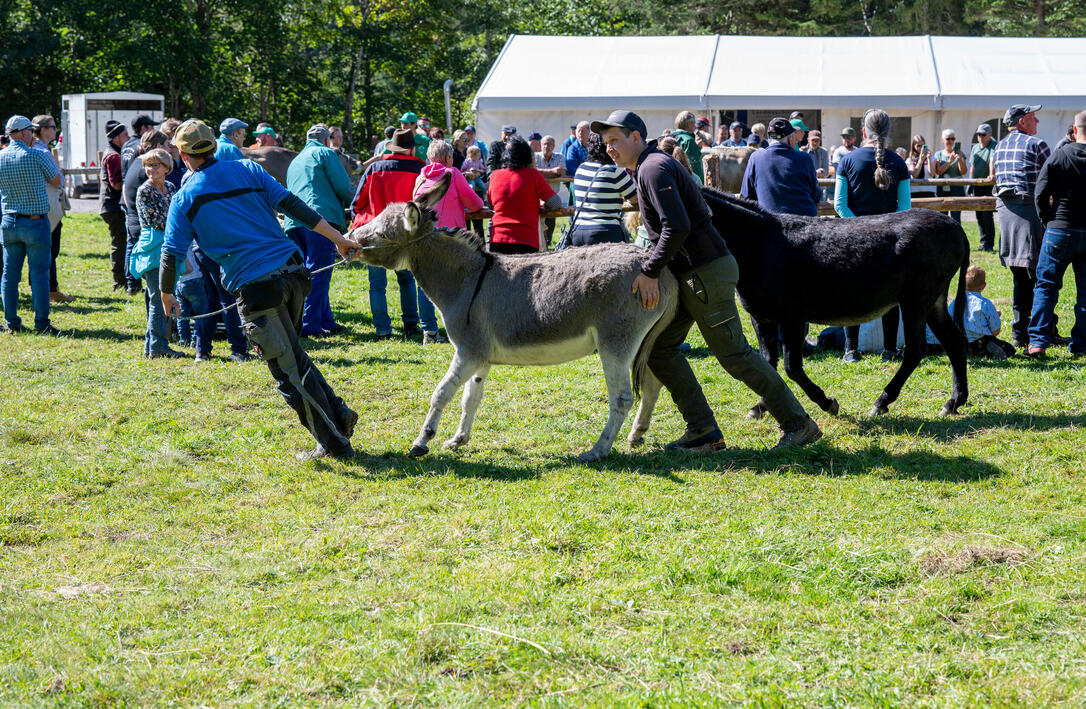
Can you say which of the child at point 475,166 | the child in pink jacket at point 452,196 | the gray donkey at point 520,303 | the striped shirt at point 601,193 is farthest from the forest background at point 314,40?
the gray donkey at point 520,303

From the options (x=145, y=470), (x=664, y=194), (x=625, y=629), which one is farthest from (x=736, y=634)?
(x=145, y=470)

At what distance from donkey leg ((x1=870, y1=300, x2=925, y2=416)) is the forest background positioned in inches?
1120

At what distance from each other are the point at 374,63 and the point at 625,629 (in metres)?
38.4

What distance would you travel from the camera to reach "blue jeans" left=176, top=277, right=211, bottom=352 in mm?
10594

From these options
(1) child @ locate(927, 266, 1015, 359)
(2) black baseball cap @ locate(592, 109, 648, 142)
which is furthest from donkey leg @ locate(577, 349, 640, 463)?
(1) child @ locate(927, 266, 1015, 359)

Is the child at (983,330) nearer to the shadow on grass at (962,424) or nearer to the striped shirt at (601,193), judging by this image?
the shadow on grass at (962,424)

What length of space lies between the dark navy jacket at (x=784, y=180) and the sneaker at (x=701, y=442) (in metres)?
3.31

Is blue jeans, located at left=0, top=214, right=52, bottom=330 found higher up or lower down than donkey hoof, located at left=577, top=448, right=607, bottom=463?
higher up

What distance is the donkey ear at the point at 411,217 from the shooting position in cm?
672

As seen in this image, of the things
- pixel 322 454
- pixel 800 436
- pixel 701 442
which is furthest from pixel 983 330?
pixel 322 454

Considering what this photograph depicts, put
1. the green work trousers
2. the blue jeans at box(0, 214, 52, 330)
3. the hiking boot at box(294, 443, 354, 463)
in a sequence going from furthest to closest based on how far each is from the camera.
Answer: the blue jeans at box(0, 214, 52, 330) → the hiking boot at box(294, 443, 354, 463) → the green work trousers

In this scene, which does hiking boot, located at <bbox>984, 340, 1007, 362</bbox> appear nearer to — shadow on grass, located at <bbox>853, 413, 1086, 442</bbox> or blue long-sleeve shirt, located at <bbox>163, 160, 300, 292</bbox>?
shadow on grass, located at <bbox>853, 413, 1086, 442</bbox>

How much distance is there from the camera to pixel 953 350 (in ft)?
26.0

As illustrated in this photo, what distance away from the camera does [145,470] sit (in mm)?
6777
